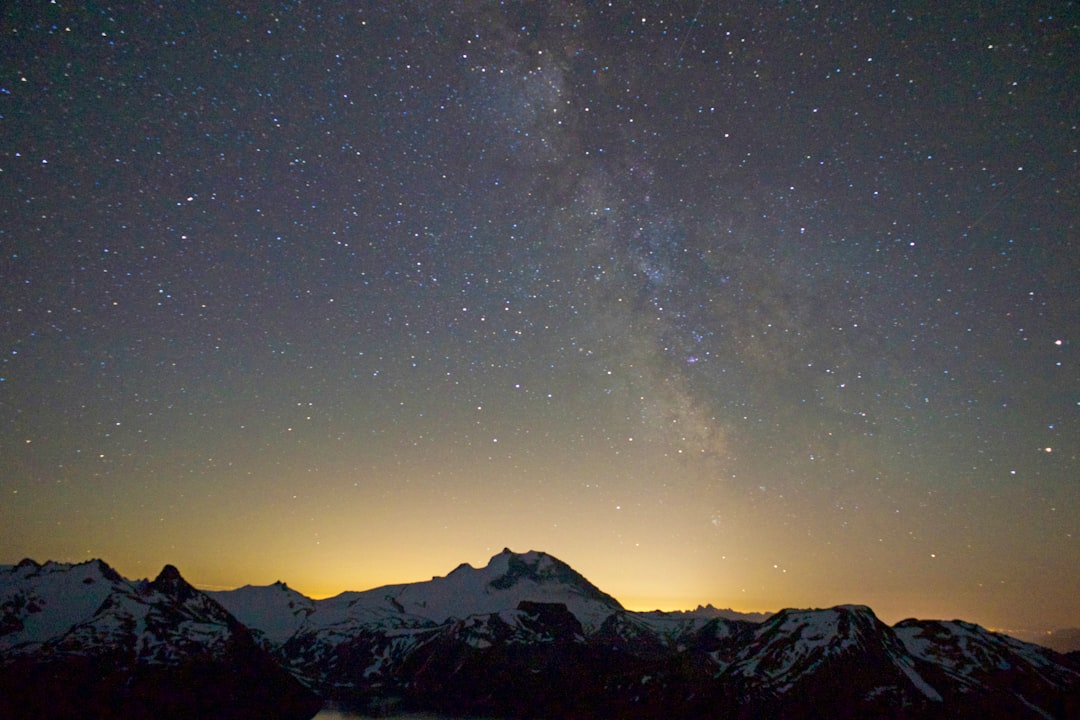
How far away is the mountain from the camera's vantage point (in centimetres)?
13338

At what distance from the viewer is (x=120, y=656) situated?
477 feet

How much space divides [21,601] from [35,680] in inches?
2080

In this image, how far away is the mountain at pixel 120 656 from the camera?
13338cm

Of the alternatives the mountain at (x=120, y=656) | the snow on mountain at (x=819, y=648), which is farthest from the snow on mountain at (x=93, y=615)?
the snow on mountain at (x=819, y=648)

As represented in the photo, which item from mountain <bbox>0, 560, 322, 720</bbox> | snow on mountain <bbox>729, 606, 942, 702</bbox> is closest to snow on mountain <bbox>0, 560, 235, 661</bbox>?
mountain <bbox>0, 560, 322, 720</bbox>

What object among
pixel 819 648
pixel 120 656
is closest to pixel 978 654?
pixel 819 648

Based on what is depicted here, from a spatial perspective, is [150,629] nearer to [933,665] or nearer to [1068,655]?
[933,665]

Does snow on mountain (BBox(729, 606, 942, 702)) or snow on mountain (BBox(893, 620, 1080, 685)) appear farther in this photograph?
snow on mountain (BBox(729, 606, 942, 702))

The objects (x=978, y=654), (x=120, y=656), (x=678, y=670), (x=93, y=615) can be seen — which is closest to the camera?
(x=978, y=654)

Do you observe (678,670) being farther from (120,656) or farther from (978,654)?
(120,656)

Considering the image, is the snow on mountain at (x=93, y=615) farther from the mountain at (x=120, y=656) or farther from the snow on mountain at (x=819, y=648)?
the snow on mountain at (x=819, y=648)

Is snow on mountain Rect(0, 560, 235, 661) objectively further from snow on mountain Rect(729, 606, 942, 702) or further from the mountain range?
snow on mountain Rect(729, 606, 942, 702)

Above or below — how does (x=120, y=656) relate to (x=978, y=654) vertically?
below

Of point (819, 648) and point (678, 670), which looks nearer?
point (819, 648)
